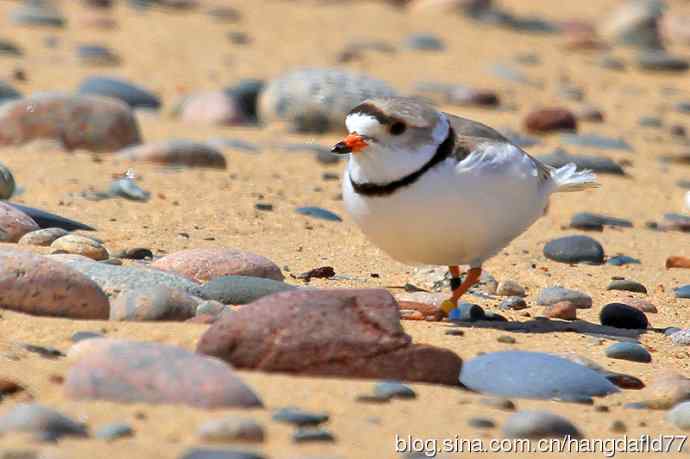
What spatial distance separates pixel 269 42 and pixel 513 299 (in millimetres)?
7948

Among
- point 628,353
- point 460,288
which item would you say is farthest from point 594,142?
point 628,353

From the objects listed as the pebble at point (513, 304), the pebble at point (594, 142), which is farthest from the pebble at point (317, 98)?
the pebble at point (513, 304)

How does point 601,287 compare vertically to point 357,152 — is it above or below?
below

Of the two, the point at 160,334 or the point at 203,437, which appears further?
the point at 160,334

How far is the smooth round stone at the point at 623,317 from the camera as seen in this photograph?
5.57 metres

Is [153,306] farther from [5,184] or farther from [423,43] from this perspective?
[423,43]

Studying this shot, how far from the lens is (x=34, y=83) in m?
10.6

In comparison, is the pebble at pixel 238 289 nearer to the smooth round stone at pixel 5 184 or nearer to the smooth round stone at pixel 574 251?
the smooth round stone at pixel 5 184

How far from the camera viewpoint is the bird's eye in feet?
16.2

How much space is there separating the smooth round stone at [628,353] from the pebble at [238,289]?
47.7 inches

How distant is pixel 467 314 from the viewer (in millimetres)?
5422

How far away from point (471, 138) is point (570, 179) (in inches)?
28.3

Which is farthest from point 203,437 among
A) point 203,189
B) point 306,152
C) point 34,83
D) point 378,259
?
point 34,83

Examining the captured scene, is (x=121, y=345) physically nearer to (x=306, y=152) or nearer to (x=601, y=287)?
(x=601, y=287)
